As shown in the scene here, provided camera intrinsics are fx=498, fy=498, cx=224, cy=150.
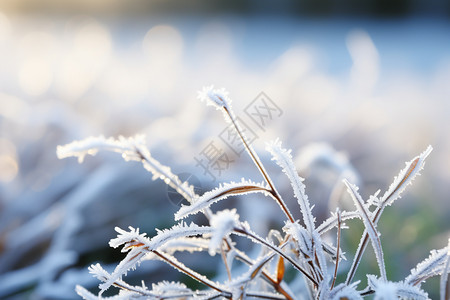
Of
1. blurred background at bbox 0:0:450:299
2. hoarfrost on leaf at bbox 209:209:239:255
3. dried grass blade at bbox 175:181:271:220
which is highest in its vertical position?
blurred background at bbox 0:0:450:299

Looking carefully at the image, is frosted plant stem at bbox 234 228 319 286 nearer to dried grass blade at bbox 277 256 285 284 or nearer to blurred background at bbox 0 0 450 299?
dried grass blade at bbox 277 256 285 284

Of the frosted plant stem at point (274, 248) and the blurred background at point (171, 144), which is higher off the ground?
the blurred background at point (171, 144)

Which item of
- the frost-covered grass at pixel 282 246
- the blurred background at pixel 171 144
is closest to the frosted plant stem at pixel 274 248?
the frost-covered grass at pixel 282 246

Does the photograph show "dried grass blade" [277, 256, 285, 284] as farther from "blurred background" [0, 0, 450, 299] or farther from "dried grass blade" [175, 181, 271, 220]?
"blurred background" [0, 0, 450, 299]

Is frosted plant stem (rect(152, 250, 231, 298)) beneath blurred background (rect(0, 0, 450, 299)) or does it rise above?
beneath

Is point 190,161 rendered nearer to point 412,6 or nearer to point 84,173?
point 84,173

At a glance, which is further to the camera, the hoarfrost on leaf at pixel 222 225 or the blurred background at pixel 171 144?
the blurred background at pixel 171 144

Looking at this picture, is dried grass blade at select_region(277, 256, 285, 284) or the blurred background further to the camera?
the blurred background

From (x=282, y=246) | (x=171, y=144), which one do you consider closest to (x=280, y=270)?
(x=282, y=246)

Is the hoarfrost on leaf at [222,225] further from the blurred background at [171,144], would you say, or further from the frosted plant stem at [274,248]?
the blurred background at [171,144]

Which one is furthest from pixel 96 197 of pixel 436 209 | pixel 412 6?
pixel 412 6

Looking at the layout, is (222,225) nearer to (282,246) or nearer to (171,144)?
(282,246)

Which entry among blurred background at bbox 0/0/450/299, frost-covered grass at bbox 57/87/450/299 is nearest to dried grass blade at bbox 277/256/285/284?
frost-covered grass at bbox 57/87/450/299
